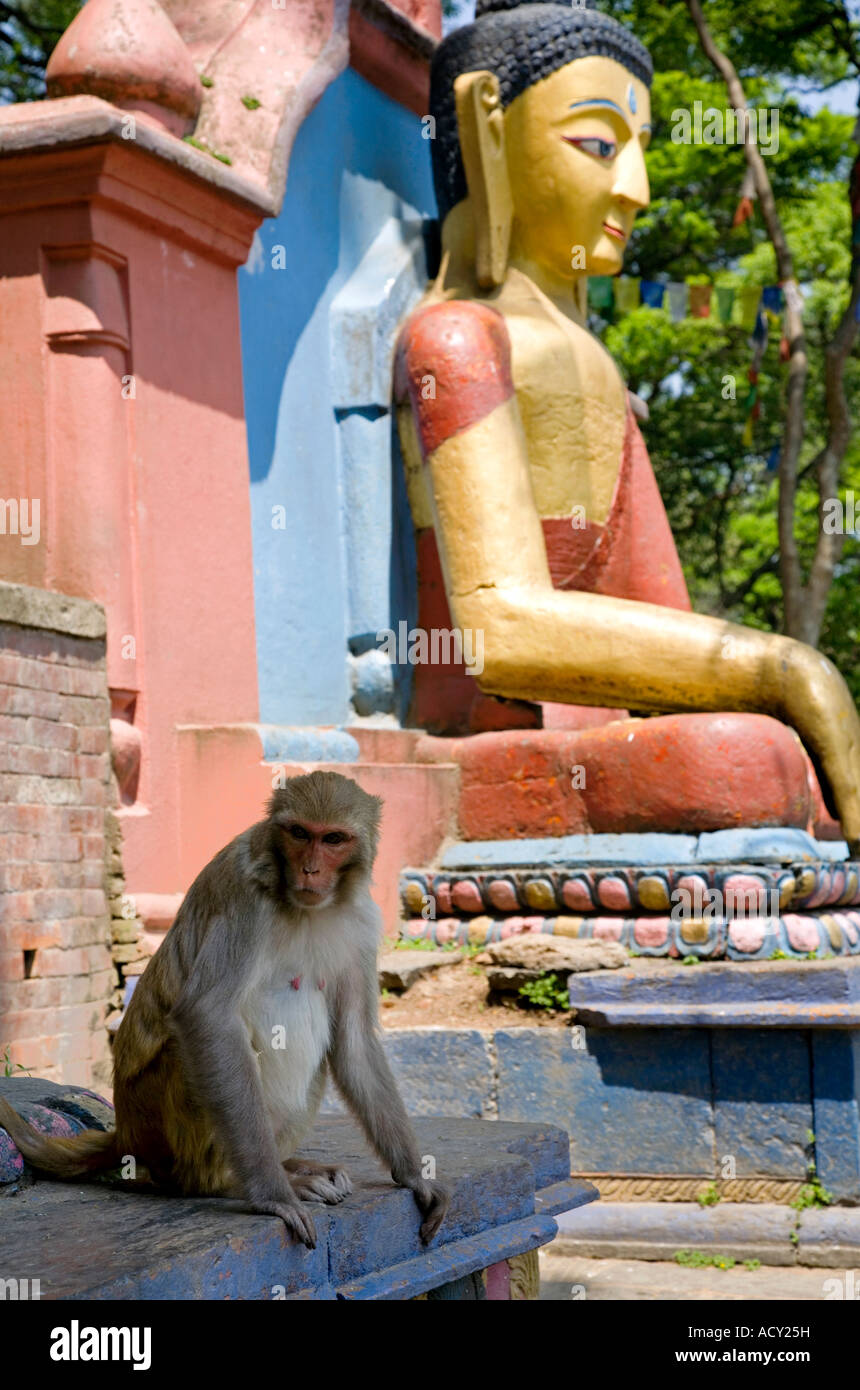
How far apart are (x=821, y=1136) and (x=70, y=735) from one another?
9.19 feet

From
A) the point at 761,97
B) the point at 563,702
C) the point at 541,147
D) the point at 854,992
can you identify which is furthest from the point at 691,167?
the point at 854,992

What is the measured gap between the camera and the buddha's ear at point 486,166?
7020 millimetres

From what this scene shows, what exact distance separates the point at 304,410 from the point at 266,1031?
4.21 meters

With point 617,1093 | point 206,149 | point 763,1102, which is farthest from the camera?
point 206,149

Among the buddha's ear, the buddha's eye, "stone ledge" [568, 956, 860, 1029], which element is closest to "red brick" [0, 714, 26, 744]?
"stone ledge" [568, 956, 860, 1029]

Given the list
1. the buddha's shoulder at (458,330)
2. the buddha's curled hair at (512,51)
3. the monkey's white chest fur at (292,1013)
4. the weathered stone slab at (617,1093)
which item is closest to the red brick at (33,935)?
the weathered stone slab at (617,1093)

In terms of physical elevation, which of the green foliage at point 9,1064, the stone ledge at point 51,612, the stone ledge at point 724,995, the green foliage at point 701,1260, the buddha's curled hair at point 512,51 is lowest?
the green foliage at point 701,1260

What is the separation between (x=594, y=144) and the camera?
707 centimetres

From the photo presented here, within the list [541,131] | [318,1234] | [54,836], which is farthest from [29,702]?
[541,131]

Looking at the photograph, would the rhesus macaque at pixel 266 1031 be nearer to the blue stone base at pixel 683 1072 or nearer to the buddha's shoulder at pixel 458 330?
the blue stone base at pixel 683 1072

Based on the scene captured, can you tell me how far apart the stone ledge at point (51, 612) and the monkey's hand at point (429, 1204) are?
2586mm

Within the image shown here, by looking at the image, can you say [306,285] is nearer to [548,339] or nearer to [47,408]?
[548,339]

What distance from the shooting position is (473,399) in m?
6.62

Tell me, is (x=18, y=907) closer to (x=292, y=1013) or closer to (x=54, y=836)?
(x=54, y=836)
